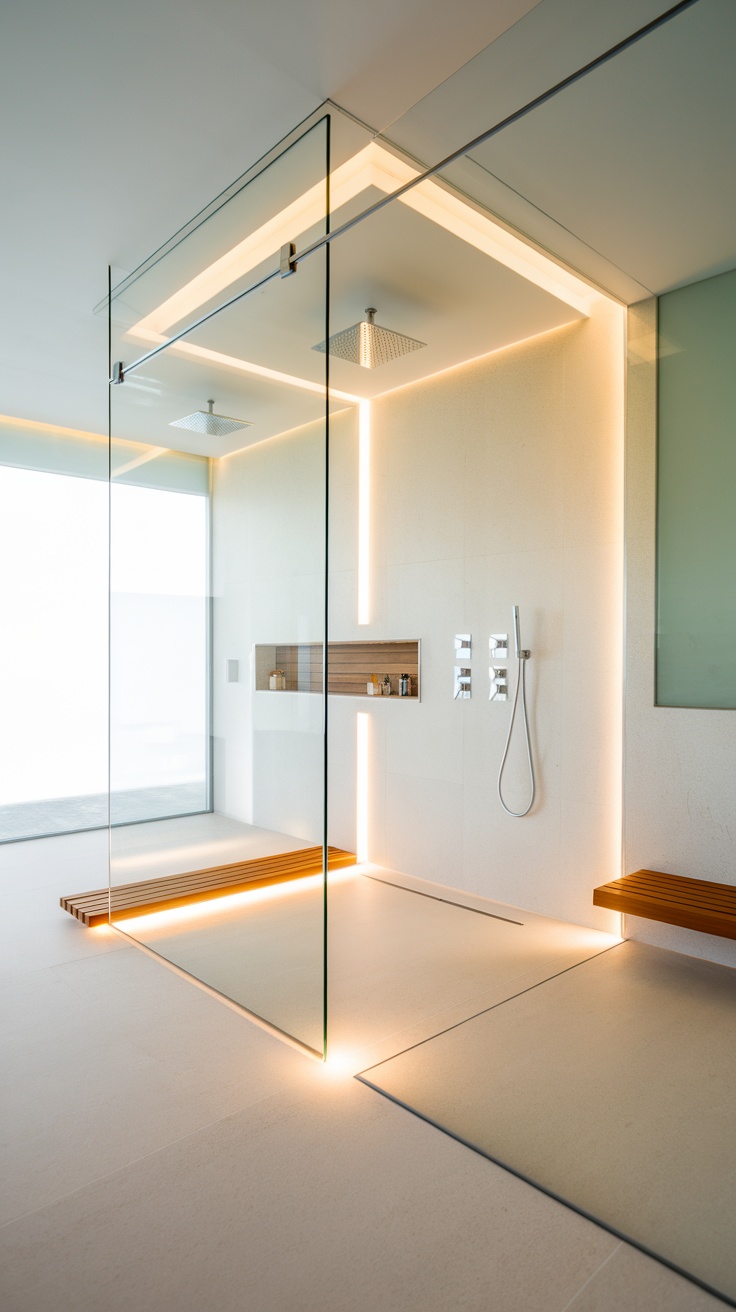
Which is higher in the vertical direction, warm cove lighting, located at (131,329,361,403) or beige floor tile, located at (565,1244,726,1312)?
warm cove lighting, located at (131,329,361,403)

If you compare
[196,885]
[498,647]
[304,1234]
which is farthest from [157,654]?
[304,1234]

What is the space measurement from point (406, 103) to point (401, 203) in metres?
0.26

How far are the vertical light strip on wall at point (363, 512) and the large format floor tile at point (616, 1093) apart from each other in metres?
1.96

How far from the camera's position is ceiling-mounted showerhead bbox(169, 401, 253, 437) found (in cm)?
271

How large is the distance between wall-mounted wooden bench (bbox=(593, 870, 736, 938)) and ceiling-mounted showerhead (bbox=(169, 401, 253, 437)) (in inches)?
81.1

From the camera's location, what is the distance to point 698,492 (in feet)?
6.49

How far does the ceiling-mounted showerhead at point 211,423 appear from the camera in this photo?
106 inches

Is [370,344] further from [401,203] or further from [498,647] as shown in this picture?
[498,647]

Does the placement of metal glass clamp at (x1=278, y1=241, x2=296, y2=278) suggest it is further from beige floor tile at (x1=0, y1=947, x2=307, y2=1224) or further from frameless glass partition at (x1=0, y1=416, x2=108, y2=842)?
frameless glass partition at (x1=0, y1=416, x2=108, y2=842)

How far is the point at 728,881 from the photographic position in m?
2.21

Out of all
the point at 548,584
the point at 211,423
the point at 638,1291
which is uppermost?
the point at 211,423

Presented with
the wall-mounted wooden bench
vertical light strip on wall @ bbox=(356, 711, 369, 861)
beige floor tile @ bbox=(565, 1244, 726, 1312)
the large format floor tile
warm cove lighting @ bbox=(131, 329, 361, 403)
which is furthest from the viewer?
vertical light strip on wall @ bbox=(356, 711, 369, 861)

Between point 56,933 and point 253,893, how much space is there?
51.2 inches

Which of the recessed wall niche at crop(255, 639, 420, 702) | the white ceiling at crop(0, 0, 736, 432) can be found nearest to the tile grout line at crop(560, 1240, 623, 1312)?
the recessed wall niche at crop(255, 639, 420, 702)
